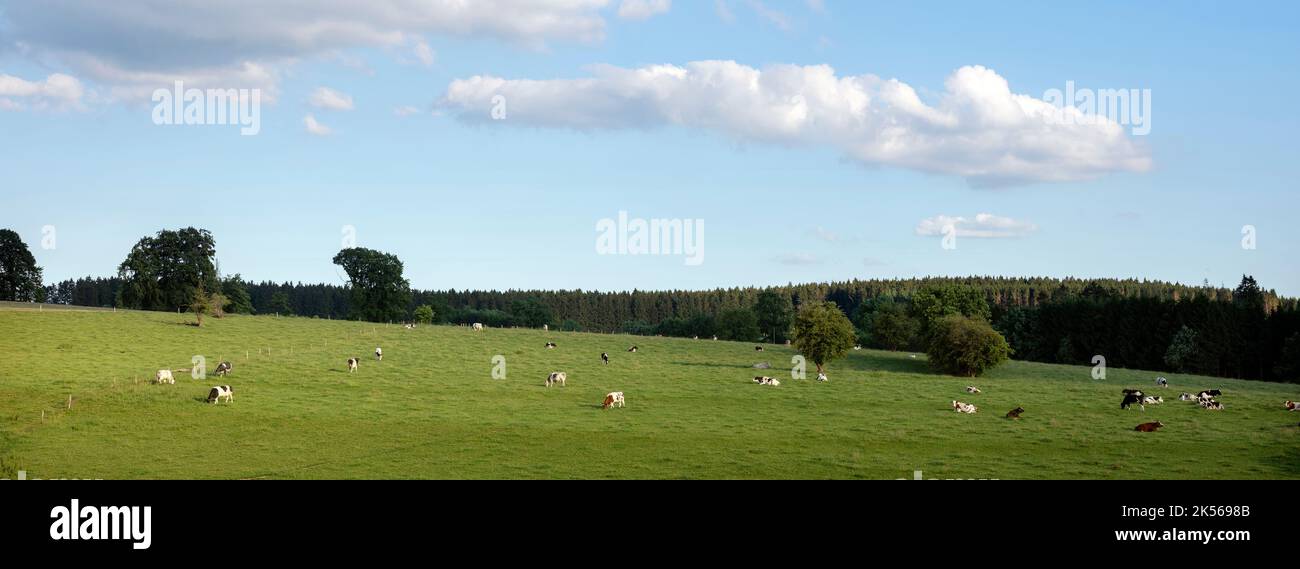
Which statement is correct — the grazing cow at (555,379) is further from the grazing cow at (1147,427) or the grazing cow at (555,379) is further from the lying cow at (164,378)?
the grazing cow at (1147,427)

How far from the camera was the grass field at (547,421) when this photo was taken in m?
32.4

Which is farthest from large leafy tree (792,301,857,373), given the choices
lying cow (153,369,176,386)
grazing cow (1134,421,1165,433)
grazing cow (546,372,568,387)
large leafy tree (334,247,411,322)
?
large leafy tree (334,247,411,322)

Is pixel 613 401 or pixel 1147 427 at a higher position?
pixel 613 401

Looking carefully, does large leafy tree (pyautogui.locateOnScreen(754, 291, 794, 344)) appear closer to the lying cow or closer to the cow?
the lying cow

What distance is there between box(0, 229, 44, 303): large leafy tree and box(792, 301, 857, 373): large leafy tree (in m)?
99.7

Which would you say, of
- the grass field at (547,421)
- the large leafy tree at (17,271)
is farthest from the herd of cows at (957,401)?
the large leafy tree at (17,271)

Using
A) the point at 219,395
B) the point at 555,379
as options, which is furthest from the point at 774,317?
the point at 219,395

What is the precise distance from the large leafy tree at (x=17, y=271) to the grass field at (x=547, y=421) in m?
50.5

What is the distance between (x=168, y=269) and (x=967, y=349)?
288 feet

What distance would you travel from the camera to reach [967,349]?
74.6m

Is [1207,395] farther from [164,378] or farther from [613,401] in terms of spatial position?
[164,378]
